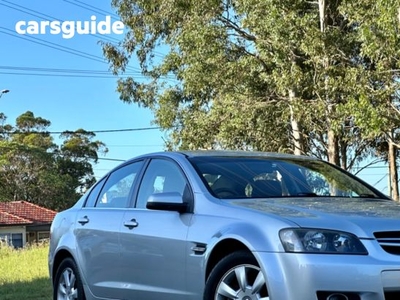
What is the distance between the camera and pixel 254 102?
67.4 ft

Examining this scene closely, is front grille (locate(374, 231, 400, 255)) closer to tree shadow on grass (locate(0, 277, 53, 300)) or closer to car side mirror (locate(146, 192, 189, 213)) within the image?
car side mirror (locate(146, 192, 189, 213))

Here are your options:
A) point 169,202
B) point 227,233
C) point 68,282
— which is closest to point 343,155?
point 68,282

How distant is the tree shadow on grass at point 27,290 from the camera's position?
352 inches

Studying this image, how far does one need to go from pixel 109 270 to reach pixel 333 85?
1195cm

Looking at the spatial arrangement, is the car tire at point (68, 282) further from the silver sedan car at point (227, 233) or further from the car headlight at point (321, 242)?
the car headlight at point (321, 242)

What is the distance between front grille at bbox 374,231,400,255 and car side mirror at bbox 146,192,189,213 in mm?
1452

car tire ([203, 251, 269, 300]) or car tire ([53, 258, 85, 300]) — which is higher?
car tire ([203, 251, 269, 300])

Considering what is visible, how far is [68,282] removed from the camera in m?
6.45

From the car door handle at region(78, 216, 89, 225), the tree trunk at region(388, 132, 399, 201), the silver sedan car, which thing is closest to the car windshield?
the silver sedan car

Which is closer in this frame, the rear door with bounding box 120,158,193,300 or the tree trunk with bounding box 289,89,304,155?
the rear door with bounding box 120,158,193,300

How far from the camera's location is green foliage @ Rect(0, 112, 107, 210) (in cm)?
4553

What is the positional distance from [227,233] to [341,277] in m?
0.84

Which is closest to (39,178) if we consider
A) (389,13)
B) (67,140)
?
(67,140)

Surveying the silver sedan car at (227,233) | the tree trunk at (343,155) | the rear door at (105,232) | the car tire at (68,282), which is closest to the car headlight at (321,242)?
the silver sedan car at (227,233)
